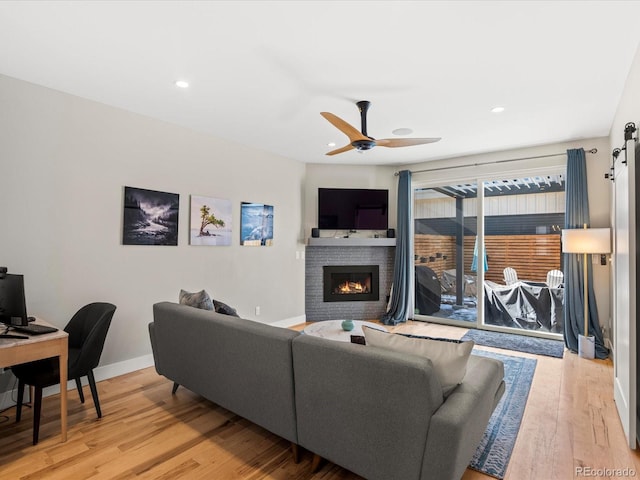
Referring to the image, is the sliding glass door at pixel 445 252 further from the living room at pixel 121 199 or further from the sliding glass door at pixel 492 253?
the living room at pixel 121 199

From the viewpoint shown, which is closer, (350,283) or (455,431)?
(455,431)

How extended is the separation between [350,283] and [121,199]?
12.4 ft

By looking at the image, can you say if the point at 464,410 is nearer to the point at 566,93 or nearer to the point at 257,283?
the point at 566,93

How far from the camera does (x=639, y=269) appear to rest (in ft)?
7.77

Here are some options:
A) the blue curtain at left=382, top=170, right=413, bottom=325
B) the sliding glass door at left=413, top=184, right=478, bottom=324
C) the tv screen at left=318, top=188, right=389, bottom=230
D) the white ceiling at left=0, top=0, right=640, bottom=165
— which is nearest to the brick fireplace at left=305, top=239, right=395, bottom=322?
the blue curtain at left=382, top=170, right=413, bottom=325

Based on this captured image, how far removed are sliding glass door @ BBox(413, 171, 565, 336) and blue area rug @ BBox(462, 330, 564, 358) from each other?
0.66 ft

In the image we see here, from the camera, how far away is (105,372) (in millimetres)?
3512

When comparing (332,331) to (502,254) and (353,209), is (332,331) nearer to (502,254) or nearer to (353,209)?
(353,209)

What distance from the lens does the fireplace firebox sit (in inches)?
239

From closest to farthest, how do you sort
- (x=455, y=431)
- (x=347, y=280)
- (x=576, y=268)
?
1. (x=455, y=431)
2. (x=576, y=268)
3. (x=347, y=280)

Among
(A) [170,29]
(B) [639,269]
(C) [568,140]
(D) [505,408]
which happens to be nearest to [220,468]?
(D) [505,408]

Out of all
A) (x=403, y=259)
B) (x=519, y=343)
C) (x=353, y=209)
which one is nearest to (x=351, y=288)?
(x=403, y=259)

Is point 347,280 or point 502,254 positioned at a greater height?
point 502,254

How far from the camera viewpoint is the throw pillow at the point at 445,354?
1799 millimetres
